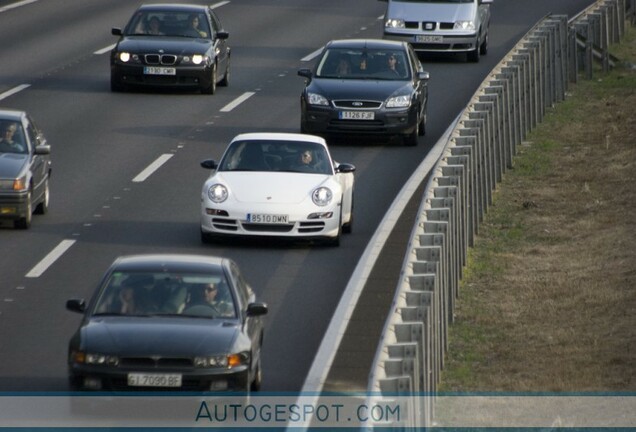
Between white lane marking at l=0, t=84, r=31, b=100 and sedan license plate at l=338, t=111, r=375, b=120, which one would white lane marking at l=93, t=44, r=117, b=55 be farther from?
sedan license plate at l=338, t=111, r=375, b=120

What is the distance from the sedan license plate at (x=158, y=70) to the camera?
35.1m

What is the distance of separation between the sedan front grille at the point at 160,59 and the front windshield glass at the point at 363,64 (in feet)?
12.9

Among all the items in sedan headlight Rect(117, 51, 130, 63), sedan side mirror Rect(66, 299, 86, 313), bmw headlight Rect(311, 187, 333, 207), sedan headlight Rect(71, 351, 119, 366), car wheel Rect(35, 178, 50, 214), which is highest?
sedan side mirror Rect(66, 299, 86, 313)

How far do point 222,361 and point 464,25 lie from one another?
27632 mm

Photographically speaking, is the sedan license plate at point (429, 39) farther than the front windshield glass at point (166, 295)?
Yes

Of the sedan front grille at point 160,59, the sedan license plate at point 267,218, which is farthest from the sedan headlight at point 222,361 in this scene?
the sedan front grille at point 160,59

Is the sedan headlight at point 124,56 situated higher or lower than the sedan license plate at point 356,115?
lower

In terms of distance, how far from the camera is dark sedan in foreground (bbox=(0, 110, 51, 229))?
22875 mm

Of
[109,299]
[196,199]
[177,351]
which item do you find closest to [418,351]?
[177,351]

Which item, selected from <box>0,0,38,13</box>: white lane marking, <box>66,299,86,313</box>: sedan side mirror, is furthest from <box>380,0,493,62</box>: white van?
<box>66,299,86,313</box>: sedan side mirror

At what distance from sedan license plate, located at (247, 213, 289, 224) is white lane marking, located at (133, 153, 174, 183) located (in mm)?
4924

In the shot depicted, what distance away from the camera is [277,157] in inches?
937

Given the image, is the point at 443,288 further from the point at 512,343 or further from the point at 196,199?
the point at 196,199

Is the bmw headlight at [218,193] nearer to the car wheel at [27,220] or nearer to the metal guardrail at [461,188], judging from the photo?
the car wheel at [27,220]
